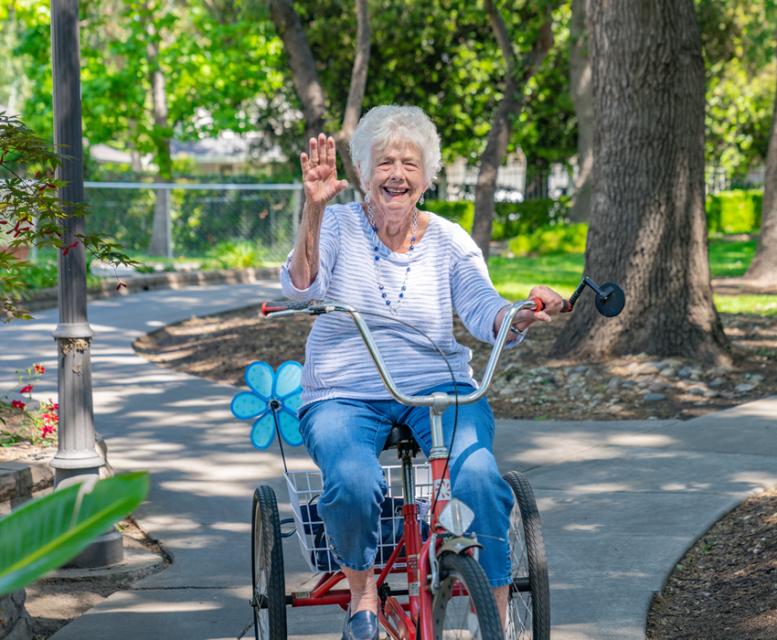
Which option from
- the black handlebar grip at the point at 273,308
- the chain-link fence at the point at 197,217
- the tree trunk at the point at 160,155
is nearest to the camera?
the black handlebar grip at the point at 273,308

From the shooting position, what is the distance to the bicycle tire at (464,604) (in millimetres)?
2672

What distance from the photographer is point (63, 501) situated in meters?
1.21

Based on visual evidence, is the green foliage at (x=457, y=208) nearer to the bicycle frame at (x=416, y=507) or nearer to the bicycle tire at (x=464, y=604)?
the bicycle frame at (x=416, y=507)

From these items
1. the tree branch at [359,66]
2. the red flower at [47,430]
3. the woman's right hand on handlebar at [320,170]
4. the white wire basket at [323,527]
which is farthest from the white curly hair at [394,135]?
the tree branch at [359,66]

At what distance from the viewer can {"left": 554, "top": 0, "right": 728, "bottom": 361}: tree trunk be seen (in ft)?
29.8

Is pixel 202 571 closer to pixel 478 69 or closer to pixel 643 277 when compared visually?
pixel 643 277

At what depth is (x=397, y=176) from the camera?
12.0 ft

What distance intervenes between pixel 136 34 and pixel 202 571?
1912 cm

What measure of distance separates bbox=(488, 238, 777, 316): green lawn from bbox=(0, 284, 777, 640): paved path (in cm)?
559

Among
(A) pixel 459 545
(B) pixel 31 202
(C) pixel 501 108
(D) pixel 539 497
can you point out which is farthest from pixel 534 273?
(A) pixel 459 545

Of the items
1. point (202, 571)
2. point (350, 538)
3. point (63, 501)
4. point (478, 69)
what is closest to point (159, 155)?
point (478, 69)

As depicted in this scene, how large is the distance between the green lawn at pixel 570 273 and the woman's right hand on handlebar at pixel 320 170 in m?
9.87

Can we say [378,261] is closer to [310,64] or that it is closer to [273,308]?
[273,308]

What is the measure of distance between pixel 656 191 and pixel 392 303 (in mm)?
5801
